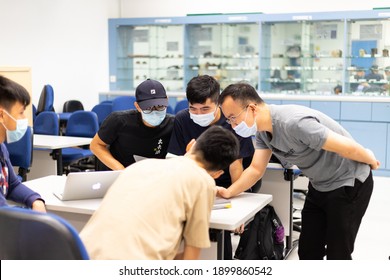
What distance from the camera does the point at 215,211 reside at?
2.60 meters

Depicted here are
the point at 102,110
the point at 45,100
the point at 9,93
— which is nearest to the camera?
the point at 9,93

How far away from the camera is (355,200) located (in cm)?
260

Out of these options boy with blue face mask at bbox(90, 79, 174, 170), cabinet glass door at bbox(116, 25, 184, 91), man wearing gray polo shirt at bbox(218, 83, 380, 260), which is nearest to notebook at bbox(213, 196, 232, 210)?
man wearing gray polo shirt at bbox(218, 83, 380, 260)

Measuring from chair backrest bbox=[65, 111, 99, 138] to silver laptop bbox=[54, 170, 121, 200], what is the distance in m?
3.31

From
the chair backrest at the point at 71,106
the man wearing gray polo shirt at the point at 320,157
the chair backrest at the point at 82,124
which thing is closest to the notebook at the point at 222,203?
the man wearing gray polo shirt at the point at 320,157

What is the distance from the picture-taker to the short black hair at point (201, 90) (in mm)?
3041

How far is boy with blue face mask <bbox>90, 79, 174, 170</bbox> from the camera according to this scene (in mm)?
3344

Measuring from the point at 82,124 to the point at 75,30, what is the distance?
3046mm

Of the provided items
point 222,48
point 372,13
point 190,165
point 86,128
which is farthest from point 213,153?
point 222,48

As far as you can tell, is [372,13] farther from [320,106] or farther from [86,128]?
[86,128]

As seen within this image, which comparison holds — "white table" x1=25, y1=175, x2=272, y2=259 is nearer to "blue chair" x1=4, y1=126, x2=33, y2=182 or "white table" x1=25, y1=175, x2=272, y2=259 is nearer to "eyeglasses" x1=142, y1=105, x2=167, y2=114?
"eyeglasses" x1=142, y1=105, x2=167, y2=114

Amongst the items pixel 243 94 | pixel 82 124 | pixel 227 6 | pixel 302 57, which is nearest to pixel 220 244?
pixel 243 94

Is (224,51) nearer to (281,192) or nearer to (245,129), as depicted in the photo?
(281,192)

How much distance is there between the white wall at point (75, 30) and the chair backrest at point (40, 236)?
5.97 m
